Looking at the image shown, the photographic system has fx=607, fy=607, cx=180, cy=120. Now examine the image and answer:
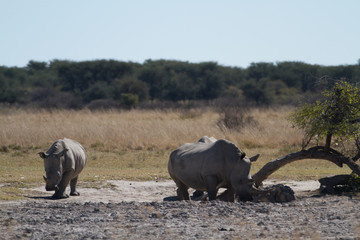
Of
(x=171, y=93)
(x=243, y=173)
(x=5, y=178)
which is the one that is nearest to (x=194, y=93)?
(x=171, y=93)

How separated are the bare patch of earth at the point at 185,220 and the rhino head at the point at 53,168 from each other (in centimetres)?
153

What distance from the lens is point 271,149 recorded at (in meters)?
23.2

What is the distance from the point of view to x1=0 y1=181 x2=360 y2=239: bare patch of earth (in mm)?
8523

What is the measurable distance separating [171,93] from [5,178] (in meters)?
43.9

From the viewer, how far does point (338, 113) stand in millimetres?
13922

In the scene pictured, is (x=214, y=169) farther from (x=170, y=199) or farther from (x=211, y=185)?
(x=170, y=199)

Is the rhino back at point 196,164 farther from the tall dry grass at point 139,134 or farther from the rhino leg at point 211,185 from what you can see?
the tall dry grass at point 139,134

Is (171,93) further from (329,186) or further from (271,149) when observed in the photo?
(329,186)

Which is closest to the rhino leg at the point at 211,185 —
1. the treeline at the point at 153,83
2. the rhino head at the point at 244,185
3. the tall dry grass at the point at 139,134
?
the rhino head at the point at 244,185

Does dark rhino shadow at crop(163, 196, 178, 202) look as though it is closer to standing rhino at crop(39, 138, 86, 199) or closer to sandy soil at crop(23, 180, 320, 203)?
sandy soil at crop(23, 180, 320, 203)

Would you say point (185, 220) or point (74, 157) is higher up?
point (74, 157)

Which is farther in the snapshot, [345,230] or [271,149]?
[271,149]

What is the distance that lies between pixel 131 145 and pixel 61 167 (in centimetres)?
989

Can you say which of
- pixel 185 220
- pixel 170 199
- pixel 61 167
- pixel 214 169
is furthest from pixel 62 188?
pixel 185 220
